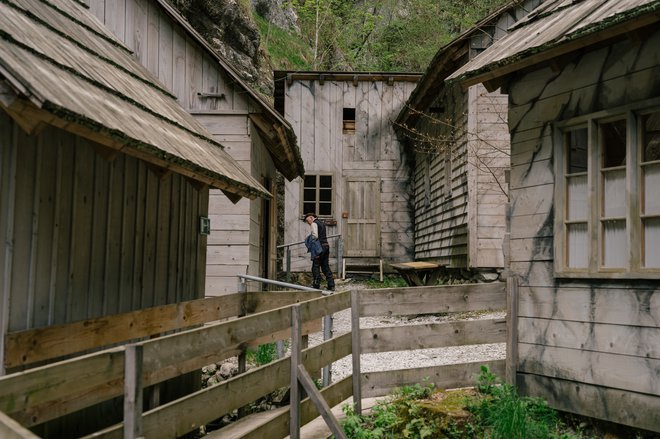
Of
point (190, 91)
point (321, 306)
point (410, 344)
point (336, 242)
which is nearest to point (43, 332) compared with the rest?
point (321, 306)

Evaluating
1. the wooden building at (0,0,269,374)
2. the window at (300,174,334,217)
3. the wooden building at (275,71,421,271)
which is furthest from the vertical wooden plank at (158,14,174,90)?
the window at (300,174,334,217)

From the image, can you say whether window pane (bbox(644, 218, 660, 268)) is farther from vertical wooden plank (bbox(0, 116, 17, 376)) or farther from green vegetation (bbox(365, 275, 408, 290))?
green vegetation (bbox(365, 275, 408, 290))

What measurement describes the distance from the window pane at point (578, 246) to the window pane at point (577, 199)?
10 centimetres

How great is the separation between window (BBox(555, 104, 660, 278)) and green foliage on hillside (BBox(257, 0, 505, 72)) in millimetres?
27846

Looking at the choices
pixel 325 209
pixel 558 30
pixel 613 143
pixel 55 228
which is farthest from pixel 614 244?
pixel 325 209

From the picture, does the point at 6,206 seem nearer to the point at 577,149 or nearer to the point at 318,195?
the point at 577,149

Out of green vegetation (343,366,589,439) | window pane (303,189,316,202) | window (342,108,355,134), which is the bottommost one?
green vegetation (343,366,589,439)

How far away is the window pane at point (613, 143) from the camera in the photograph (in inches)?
242

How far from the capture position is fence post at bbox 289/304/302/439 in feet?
17.6

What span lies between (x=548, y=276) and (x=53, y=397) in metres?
5.14

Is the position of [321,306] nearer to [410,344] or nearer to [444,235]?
[410,344]

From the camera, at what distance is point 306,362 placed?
580 cm

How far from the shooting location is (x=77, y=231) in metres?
5.14

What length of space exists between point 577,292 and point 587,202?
0.88 metres
